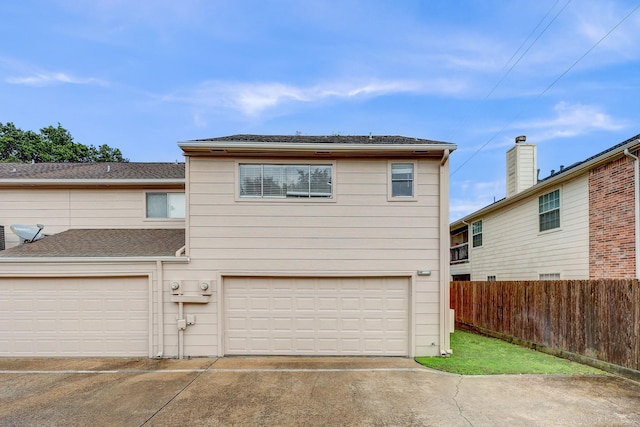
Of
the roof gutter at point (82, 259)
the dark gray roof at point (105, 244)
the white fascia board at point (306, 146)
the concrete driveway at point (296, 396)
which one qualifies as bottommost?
the concrete driveway at point (296, 396)

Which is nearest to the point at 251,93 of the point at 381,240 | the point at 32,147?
the point at 381,240

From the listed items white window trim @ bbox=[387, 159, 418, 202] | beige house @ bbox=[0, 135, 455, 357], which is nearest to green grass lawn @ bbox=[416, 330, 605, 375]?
beige house @ bbox=[0, 135, 455, 357]

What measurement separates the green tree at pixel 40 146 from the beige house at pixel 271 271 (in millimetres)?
24625

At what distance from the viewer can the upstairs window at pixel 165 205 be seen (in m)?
10.3

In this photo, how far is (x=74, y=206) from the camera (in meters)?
10.2

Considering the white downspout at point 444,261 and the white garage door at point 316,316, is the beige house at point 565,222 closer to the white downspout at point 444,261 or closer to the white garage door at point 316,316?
the white downspout at point 444,261

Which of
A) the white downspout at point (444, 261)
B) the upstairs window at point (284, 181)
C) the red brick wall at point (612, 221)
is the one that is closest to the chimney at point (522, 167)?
the red brick wall at point (612, 221)

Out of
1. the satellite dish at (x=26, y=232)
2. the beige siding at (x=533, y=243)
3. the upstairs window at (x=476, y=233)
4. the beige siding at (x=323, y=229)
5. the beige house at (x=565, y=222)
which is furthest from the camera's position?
the upstairs window at (x=476, y=233)

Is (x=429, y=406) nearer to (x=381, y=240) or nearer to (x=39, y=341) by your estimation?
(x=381, y=240)

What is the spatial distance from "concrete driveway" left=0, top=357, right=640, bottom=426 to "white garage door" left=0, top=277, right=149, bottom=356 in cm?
55

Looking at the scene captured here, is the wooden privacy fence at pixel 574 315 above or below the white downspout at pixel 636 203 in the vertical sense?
below

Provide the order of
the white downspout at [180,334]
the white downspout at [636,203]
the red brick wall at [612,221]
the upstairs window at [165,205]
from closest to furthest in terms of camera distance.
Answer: the white downspout at [180,334]
the white downspout at [636,203]
the red brick wall at [612,221]
the upstairs window at [165,205]

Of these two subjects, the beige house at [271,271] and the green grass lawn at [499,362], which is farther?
the beige house at [271,271]

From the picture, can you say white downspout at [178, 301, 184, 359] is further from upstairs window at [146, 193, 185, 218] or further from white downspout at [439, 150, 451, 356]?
white downspout at [439, 150, 451, 356]
